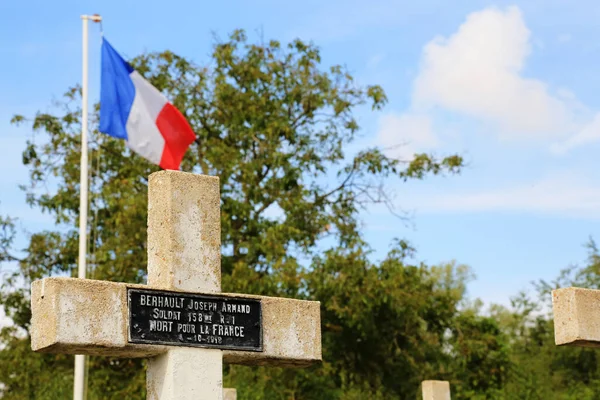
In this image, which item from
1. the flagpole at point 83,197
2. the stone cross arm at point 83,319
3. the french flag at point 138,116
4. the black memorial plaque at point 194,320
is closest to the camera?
the stone cross arm at point 83,319

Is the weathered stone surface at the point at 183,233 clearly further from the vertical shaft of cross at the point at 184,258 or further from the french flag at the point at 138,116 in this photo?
the french flag at the point at 138,116

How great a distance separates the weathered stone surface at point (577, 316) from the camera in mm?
8031

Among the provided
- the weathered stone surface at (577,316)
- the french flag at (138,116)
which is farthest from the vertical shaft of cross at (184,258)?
the french flag at (138,116)

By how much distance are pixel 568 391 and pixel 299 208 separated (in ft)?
21.9

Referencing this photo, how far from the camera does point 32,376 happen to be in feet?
71.5

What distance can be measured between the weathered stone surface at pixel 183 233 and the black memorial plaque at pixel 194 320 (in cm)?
10

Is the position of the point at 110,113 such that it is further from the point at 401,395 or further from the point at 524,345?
the point at 524,345

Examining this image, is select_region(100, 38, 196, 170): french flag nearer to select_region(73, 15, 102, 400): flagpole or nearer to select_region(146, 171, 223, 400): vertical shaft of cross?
select_region(73, 15, 102, 400): flagpole

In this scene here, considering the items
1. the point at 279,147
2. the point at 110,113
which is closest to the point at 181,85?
the point at 279,147

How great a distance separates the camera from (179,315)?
23.3ft

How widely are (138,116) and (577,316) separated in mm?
11237

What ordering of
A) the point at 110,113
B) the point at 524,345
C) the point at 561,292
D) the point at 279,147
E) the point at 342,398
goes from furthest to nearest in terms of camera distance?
the point at 524,345 < the point at 279,147 < the point at 342,398 < the point at 110,113 < the point at 561,292

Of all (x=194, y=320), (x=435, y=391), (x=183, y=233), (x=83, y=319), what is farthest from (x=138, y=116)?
(x=83, y=319)

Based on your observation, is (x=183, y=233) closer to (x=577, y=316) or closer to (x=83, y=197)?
(x=577, y=316)
